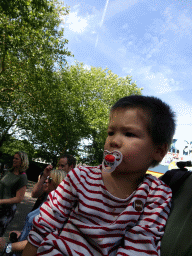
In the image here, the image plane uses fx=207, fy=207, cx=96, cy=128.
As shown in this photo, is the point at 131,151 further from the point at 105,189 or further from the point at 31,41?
the point at 31,41

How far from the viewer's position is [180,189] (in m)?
0.98

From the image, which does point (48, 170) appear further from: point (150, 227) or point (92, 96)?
point (92, 96)

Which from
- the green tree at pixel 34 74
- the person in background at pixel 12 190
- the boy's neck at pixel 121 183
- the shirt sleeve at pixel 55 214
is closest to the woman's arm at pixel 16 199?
the person in background at pixel 12 190

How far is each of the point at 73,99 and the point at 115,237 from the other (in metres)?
18.8

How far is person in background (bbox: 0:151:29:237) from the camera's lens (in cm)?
354

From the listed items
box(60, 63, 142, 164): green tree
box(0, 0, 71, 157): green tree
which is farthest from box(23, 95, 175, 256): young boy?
box(60, 63, 142, 164): green tree

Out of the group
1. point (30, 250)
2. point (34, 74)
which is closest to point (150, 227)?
point (30, 250)

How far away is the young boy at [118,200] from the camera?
2.79 feet

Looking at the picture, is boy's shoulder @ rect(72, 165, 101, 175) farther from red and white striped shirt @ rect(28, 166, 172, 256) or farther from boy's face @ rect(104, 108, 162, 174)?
boy's face @ rect(104, 108, 162, 174)

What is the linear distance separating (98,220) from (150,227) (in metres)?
0.22

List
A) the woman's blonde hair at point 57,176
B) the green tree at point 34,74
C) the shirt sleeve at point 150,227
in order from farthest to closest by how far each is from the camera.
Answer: the green tree at point 34,74, the woman's blonde hair at point 57,176, the shirt sleeve at point 150,227

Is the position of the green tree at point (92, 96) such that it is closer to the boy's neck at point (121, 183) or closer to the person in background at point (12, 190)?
the person in background at point (12, 190)

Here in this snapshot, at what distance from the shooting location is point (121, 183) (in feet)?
3.26

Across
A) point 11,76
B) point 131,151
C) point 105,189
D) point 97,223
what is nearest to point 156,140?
point 131,151
